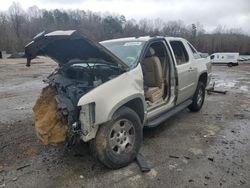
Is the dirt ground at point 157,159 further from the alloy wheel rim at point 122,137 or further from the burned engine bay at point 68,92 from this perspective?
the burned engine bay at point 68,92

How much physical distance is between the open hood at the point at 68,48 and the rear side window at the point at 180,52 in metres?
2.16

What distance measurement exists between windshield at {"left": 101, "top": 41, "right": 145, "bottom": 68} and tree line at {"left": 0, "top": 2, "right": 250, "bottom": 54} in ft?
174

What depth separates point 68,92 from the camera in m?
3.62

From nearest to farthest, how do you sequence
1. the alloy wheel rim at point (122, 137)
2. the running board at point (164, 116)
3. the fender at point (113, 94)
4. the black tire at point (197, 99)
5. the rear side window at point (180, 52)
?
the fender at point (113, 94) < the alloy wheel rim at point (122, 137) < the running board at point (164, 116) < the rear side window at point (180, 52) < the black tire at point (197, 99)

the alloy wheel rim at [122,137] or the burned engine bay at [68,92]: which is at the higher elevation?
the burned engine bay at [68,92]

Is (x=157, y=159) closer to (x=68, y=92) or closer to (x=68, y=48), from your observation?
(x=68, y=92)

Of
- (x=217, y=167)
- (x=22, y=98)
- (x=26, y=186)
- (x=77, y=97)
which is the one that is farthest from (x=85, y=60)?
(x=22, y=98)

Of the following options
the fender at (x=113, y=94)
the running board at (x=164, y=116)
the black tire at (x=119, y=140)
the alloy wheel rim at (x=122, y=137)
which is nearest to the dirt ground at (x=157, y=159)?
the black tire at (x=119, y=140)

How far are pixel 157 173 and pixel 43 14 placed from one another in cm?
8905

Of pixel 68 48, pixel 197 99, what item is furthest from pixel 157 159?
pixel 197 99

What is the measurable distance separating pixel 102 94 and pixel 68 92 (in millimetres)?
610

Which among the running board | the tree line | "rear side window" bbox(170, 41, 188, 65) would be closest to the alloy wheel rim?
the running board

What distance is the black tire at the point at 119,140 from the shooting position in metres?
3.38

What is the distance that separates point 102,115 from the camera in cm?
322
